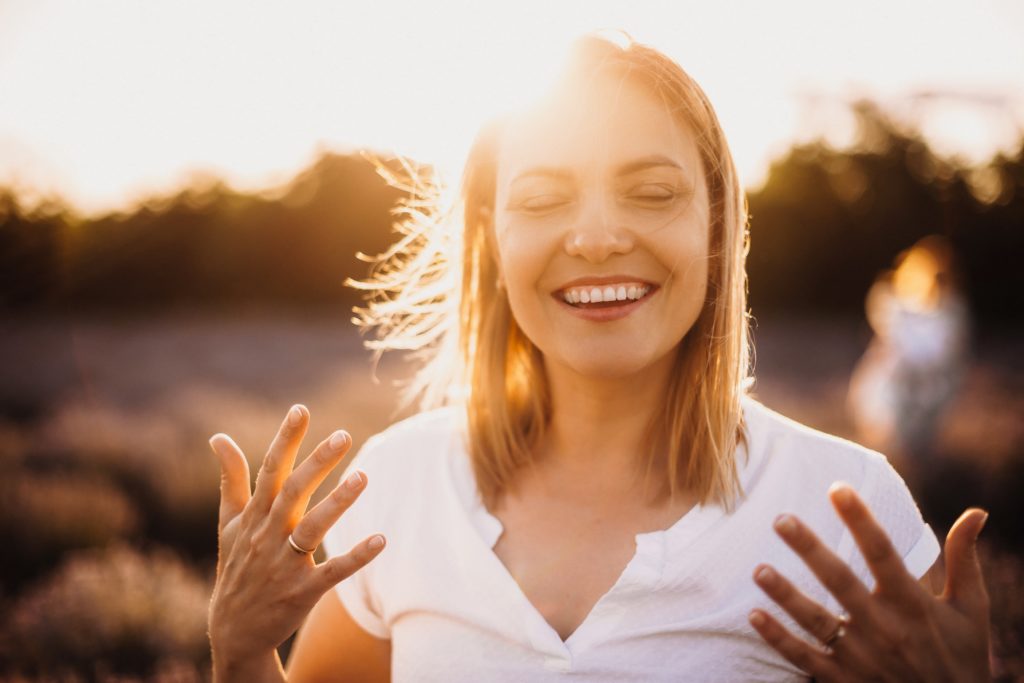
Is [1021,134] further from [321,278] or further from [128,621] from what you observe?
[128,621]

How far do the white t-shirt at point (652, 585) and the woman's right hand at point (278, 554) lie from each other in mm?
317

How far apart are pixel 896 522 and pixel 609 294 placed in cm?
76

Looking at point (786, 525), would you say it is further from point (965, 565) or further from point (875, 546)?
point (965, 565)

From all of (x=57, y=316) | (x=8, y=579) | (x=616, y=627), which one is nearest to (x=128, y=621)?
(x=8, y=579)

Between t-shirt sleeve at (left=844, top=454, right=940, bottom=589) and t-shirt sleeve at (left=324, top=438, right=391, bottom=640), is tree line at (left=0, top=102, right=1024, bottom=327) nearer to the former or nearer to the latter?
t-shirt sleeve at (left=324, top=438, right=391, bottom=640)

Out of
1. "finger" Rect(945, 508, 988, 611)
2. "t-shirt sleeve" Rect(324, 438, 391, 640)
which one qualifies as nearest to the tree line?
"t-shirt sleeve" Rect(324, 438, 391, 640)

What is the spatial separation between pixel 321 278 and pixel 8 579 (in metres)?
20.9

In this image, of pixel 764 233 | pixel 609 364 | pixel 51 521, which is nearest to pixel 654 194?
pixel 609 364

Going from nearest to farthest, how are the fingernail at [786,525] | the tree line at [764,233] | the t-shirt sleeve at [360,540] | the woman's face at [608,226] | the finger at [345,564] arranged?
1. the fingernail at [786,525]
2. the finger at [345,564]
3. the woman's face at [608,226]
4. the t-shirt sleeve at [360,540]
5. the tree line at [764,233]

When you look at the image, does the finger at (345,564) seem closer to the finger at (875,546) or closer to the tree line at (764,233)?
the finger at (875,546)

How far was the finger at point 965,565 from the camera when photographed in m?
1.25

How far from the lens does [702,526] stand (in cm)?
168

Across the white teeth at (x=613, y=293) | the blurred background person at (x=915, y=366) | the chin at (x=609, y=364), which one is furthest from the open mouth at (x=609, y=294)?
the blurred background person at (x=915, y=366)

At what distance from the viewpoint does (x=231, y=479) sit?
1604 mm
